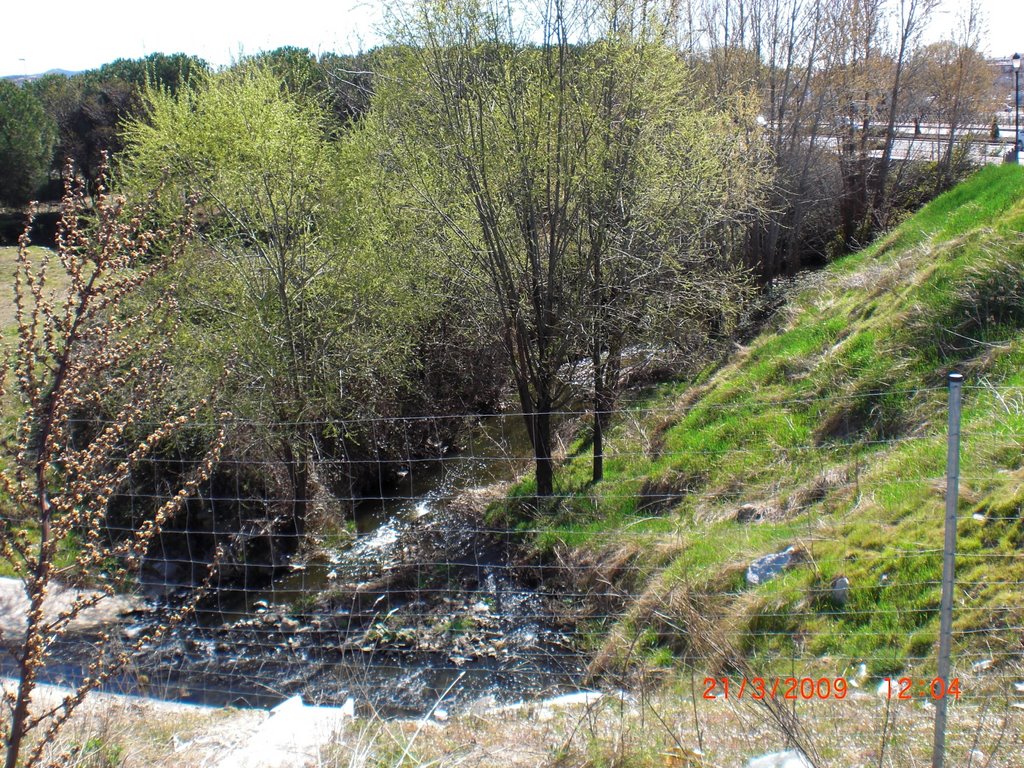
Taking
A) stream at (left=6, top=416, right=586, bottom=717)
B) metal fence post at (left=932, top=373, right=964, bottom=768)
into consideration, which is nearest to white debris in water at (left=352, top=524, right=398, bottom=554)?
stream at (left=6, top=416, right=586, bottom=717)

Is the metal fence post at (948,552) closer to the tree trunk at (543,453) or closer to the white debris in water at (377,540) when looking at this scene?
the tree trunk at (543,453)

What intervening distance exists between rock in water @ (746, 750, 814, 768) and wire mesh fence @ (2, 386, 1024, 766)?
0.52ft

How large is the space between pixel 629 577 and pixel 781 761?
4540mm

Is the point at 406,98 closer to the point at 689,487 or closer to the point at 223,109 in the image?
the point at 223,109

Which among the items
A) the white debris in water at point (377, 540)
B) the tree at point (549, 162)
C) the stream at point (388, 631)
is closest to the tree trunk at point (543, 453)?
the tree at point (549, 162)

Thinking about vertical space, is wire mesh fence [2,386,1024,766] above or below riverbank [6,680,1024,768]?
below

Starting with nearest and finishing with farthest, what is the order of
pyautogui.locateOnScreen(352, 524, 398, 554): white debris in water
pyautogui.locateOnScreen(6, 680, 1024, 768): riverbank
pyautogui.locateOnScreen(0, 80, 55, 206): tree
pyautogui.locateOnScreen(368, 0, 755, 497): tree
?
pyautogui.locateOnScreen(6, 680, 1024, 768): riverbank, pyautogui.locateOnScreen(368, 0, 755, 497): tree, pyautogui.locateOnScreen(352, 524, 398, 554): white debris in water, pyautogui.locateOnScreen(0, 80, 55, 206): tree

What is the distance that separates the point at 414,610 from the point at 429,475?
442cm

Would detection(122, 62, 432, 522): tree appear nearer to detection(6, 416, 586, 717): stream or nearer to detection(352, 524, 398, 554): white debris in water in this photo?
detection(352, 524, 398, 554): white debris in water

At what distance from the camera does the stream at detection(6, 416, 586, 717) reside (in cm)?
672

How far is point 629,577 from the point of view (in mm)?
7758

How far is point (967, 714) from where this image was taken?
11.5ft

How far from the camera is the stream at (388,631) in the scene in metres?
6.72

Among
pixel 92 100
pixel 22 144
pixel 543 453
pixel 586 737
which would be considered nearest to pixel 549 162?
pixel 543 453
